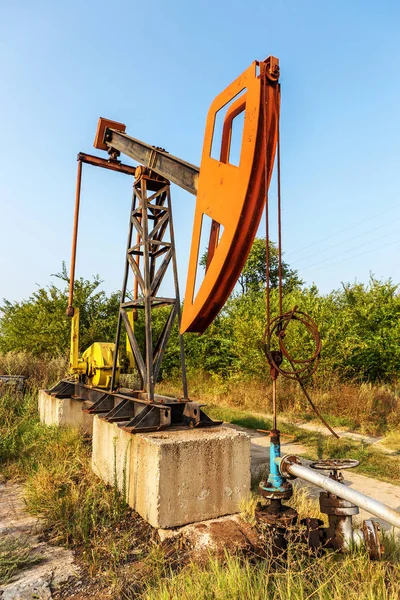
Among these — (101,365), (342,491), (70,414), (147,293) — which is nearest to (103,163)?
(147,293)

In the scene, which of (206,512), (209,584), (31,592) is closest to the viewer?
(209,584)

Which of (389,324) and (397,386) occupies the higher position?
(389,324)

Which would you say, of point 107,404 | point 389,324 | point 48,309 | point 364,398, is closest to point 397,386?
point 389,324

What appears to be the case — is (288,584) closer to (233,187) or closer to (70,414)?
(233,187)

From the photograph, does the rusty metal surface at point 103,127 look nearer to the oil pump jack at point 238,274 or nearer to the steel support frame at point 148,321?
the steel support frame at point 148,321

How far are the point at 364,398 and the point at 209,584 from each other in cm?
940

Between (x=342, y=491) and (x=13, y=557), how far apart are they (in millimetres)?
2645

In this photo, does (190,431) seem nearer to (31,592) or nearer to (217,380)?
(31,592)

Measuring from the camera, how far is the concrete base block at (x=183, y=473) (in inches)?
147

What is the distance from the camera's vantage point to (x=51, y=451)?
5566mm

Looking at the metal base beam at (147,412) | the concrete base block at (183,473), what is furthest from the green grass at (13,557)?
the metal base beam at (147,412)

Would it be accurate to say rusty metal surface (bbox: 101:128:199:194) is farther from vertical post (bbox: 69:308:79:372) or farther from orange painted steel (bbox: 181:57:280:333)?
vertical post (bbox: 69:308:79:372)

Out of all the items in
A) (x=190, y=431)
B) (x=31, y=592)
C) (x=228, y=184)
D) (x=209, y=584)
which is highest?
(x=228, y=184)

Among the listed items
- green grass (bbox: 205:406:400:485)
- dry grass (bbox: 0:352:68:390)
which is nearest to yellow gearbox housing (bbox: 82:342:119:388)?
green grass (bbox: 205:406:400:485)
